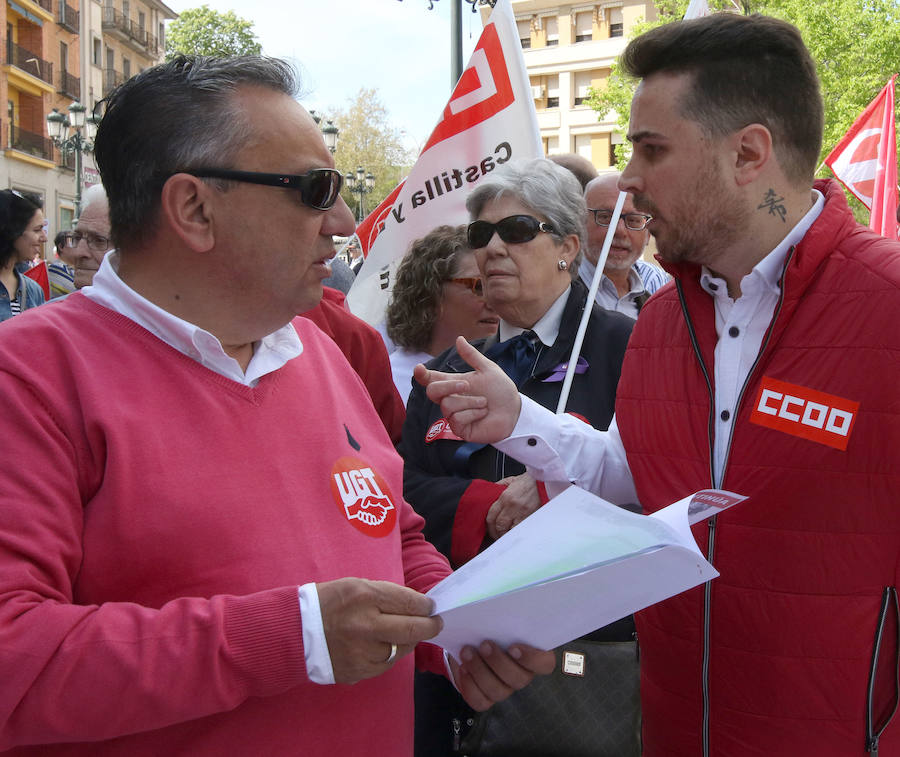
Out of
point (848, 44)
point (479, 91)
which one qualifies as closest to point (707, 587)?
point (479, 91)

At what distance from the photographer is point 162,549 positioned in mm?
Result: 1497

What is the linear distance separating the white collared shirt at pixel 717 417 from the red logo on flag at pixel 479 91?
2630 mm

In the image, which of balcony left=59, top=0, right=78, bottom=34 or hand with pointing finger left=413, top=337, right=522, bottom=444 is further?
balcony left=59, top=0, right=78, bottom=34

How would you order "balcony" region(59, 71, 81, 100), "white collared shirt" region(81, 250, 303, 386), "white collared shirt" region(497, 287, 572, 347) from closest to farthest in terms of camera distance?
"white collared shirt" region(81, 250, 303, 386)
"white collared shirt" region(497, 287, 572, 347)
"balcony" region(59, 71, 81, 100)

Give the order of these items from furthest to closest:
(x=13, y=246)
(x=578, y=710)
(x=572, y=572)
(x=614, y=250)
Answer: (x=13, y=246) → (x=614, y=250) → (x=578, y=710) → (x=572, y=572)

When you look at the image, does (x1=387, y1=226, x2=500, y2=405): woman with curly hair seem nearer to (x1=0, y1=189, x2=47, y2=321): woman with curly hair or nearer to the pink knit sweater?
the pink knit sweater

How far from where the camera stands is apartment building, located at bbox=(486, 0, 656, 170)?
46.3m

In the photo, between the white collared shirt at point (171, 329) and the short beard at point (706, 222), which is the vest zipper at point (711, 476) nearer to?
the short beard at point (706, 222)

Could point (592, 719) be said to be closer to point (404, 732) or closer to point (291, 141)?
point (404, 732)

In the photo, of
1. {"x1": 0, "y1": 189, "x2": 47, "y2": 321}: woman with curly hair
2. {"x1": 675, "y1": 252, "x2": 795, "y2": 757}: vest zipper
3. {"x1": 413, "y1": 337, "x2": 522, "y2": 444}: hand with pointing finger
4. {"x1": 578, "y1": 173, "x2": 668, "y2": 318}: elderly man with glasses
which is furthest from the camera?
{"x1": 0, "y1": 189, "x2": 47, "y2": 321}: woman with curly hair

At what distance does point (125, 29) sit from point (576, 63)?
2299cm

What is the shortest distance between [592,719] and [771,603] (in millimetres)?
787

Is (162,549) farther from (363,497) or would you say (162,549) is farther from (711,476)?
(711,476)

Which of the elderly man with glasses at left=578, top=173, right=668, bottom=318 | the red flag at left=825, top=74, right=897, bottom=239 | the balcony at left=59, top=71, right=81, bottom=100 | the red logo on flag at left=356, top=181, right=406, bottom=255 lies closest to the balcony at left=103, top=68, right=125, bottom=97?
the balcony at left=59, top=71, right=81, bottom=100
